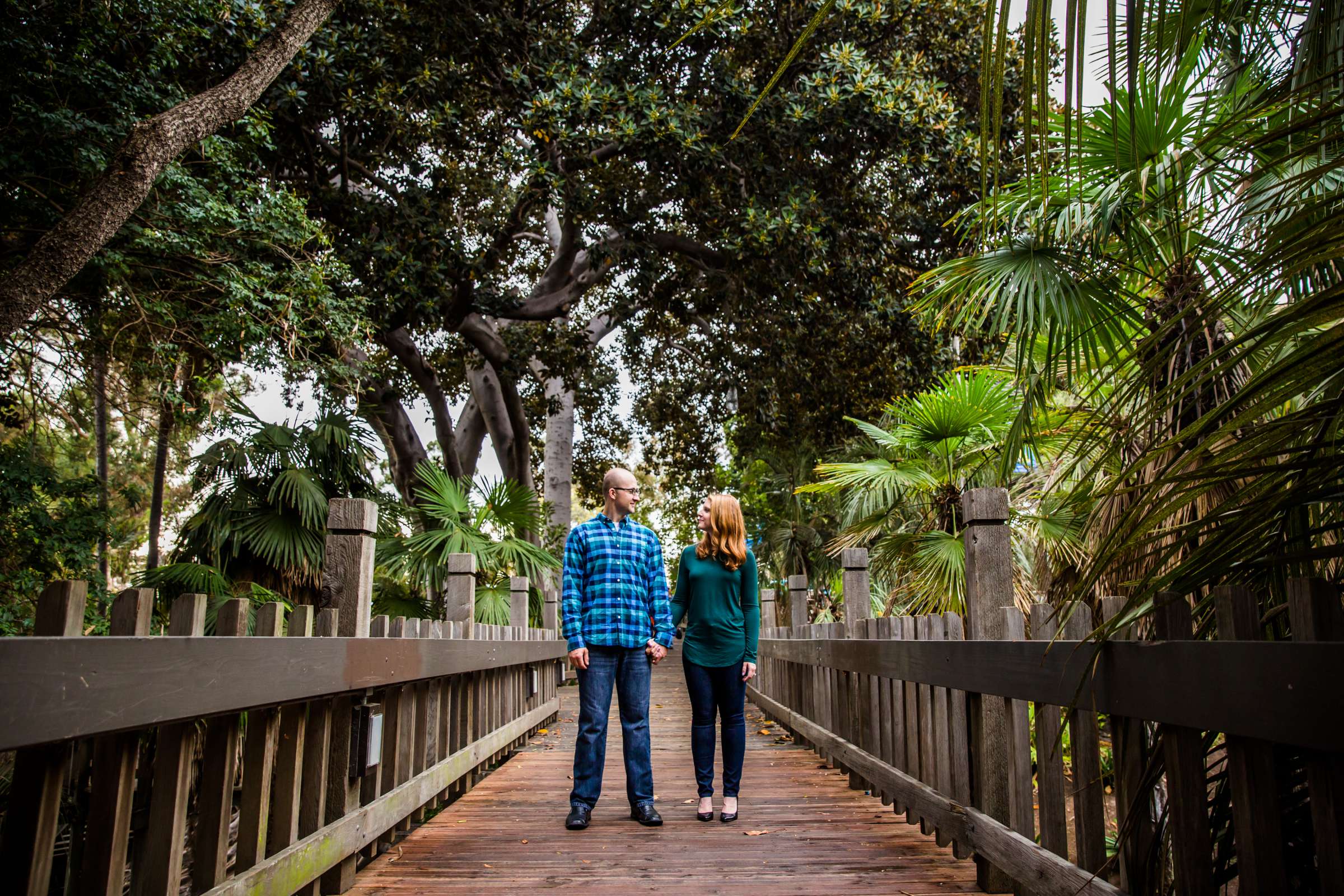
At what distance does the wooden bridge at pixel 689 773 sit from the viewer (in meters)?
1.71

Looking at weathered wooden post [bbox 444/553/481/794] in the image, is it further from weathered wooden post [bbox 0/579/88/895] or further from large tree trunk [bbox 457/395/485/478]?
large tree trunk [bbox 457/395/485/478]

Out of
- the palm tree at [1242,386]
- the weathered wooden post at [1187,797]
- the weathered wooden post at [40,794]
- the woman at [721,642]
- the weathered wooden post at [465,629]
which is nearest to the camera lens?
the palm tree at [1242,386]

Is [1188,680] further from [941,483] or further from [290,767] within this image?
[941,483]

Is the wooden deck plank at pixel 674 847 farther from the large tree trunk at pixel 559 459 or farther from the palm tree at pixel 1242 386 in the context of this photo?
the large tree trunk at pixel 559 459

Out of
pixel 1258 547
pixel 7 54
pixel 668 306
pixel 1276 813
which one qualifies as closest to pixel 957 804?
pixel 1276 813

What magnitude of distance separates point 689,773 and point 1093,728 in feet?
14.1

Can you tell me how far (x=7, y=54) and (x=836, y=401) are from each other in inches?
379

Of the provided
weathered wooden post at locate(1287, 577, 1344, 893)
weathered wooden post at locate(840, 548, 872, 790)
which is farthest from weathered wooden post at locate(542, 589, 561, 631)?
weathered wooden post at locate(1287, 577, 1344, 893)

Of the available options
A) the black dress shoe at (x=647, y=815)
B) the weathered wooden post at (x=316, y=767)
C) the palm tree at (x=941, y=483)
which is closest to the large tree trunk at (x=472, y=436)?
the palm tree at (x=941, y=483)

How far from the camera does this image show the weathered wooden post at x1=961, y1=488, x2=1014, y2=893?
322cm

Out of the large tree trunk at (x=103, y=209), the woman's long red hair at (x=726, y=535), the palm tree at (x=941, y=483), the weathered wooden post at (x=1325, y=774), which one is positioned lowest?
the weathered wooden post at (x=1325, y=774)

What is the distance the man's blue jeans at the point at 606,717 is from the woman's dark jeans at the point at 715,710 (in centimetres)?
26

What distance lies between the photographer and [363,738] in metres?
3.51

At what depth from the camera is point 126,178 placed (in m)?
5.96
